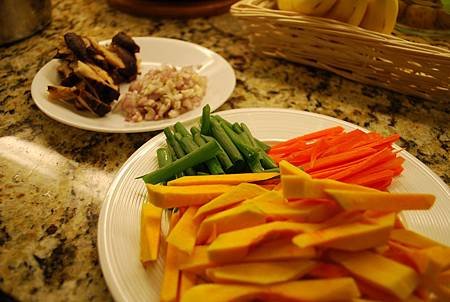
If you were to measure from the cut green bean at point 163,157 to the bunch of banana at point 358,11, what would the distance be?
636mm

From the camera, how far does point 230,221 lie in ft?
Result: 2.13

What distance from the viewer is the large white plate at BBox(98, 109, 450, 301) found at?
2.22ft

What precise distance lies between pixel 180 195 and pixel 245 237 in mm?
163

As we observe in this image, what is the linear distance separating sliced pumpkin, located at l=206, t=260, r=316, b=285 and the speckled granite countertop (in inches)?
9.8

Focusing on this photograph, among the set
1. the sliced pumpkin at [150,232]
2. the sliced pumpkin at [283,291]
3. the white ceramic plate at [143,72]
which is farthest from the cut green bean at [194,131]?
the sliced pumpkin at [283,291]

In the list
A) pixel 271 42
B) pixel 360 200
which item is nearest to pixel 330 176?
pixel 360 200

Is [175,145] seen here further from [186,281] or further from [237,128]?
[186,281]

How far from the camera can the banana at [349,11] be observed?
1.19 metres

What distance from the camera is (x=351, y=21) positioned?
1.21 meters

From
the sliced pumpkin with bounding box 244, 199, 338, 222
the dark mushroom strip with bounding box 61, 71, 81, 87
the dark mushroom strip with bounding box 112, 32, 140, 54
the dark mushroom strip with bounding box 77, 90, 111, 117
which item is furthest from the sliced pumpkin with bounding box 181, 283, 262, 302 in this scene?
the dark mushroom strip with bounding box 112, 32, 140, 54

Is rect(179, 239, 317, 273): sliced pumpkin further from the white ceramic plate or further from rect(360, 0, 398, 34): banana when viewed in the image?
rect(360, 0, 398, 34): banana

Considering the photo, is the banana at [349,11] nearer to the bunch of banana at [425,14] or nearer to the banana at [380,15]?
the banana at [380,15]

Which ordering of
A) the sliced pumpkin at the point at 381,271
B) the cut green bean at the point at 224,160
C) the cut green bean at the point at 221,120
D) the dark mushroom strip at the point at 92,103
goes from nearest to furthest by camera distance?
1. the sliced pumpkin at the point at 381,271
2. the cut green bean at the point at 224,160
3. the cut green bean at the point at 221,120
4. the dark mushroom strip at the point at 92,103

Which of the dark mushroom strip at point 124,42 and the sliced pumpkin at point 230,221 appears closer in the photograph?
the sliced pumpkin at point 230,221
